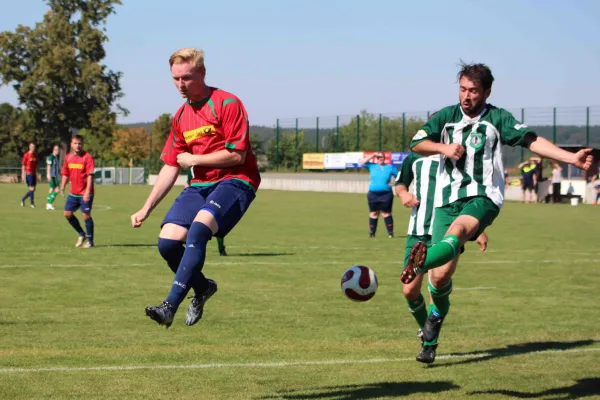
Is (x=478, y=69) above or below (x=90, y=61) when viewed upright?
below

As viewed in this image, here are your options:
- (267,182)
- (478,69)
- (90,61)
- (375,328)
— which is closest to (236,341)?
(375,328)

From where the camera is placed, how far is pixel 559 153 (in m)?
7.09

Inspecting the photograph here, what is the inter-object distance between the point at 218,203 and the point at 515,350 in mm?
3452

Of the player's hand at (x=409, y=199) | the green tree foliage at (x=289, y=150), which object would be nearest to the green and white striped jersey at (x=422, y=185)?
the player's hand at (x=409, y=199)

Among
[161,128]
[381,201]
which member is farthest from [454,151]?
[161,128]

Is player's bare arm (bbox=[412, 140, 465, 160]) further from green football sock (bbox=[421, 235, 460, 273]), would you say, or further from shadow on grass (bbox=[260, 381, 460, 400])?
shadow on grass (bbox=[260, 381, 460, 400])

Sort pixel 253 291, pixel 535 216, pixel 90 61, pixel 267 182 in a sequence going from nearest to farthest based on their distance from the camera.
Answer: pixel 253 291 < pixel 535 216 < pixel 267 182 < pixel 90 61

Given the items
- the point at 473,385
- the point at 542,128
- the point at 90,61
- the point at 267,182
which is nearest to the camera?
the point at 473,385

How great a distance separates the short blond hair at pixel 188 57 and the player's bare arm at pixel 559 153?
264cm

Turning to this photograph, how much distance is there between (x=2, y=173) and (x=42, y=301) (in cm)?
7838

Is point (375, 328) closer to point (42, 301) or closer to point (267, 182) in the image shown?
point (42, 301)

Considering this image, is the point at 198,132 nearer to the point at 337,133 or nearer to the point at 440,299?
the point at 440,299

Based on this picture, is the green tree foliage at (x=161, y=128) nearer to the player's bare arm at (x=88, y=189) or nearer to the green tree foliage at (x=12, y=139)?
the green tree foliage at (x=12, y=139)

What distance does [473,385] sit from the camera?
7359 mm
